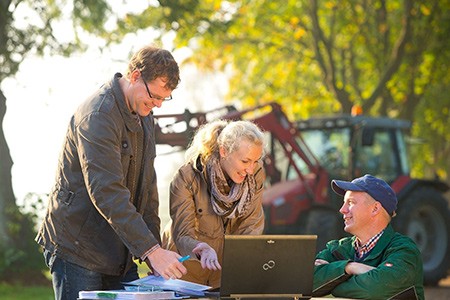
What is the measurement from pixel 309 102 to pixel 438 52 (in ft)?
12.2

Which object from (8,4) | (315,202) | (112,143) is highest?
(8,4)

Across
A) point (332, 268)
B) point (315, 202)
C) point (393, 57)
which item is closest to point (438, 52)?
point (393, 57)

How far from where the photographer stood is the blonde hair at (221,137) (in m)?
5.23

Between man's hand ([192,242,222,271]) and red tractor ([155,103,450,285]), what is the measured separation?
7.70 m

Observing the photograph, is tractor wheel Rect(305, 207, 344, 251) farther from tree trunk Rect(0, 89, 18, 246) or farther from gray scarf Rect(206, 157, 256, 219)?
gray scarf Rect(206, 157, 256, 219)

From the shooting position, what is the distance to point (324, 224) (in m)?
13.5

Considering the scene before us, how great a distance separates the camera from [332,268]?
4957mm

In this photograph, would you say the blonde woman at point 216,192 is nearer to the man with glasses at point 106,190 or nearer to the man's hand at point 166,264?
the man with glasses at point 106,190

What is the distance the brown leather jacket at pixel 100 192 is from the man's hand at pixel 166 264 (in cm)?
5

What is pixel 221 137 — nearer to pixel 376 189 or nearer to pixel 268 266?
pixel 376 189

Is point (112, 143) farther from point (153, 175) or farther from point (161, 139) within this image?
point (161, 139)

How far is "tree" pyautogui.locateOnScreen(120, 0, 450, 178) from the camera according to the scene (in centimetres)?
2094

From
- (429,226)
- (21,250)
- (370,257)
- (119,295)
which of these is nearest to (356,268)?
(370,257)

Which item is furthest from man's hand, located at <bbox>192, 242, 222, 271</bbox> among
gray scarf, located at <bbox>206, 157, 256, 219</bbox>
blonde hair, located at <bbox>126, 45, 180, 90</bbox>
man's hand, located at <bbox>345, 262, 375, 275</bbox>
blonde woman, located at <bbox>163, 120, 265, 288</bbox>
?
blonde hair, located at <bbox>126, 45, 180, 90</bbox>
